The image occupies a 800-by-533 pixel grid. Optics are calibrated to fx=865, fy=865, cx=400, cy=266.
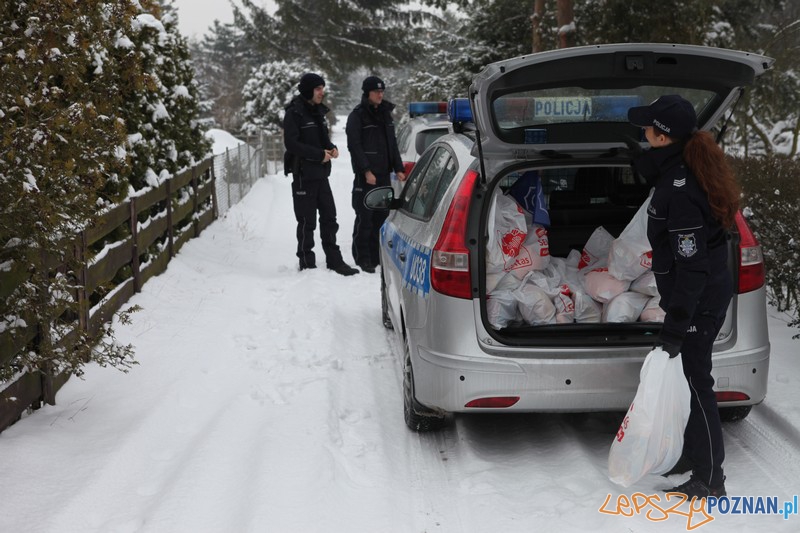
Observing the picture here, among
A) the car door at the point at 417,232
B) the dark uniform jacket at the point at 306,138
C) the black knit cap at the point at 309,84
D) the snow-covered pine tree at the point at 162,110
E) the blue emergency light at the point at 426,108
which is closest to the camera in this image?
the car door at the point at 417,232

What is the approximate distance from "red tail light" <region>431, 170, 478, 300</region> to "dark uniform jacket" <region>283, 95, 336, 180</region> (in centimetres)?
513

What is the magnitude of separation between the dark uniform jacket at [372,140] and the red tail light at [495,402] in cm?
552

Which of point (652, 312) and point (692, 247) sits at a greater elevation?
point (692, 247)

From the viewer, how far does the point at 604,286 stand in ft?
16.0

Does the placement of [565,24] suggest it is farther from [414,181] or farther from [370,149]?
[414,181]

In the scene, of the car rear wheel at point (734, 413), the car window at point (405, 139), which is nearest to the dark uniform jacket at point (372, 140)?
the car window at point (405, 139)

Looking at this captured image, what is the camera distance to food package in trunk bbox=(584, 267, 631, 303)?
4848 millimetres

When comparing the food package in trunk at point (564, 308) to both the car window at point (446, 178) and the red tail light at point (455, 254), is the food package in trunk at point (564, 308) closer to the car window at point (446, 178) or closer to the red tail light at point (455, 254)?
the red tail light at point (455, 254)

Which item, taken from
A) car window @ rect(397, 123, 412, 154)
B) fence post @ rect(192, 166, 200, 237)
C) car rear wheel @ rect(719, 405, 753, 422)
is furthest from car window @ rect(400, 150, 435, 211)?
fence post @ rect(192, 166, 200, 237)

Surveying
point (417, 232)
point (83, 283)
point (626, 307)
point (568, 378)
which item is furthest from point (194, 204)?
point (568, 378)

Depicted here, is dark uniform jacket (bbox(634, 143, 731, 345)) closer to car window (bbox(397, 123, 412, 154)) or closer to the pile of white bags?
the pile of white bags

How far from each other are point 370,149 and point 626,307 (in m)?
5.38

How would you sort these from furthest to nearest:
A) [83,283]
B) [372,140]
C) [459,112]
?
[372,140], [83,283], [459,112]

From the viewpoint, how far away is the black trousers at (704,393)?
393cm
